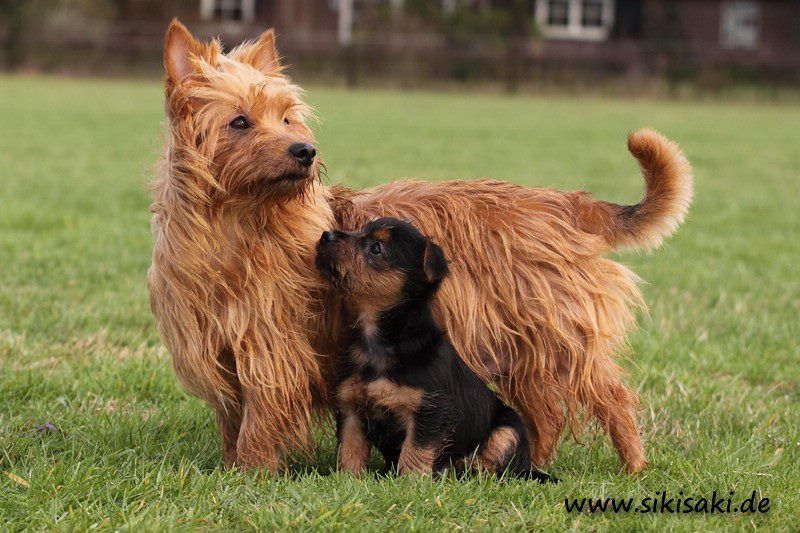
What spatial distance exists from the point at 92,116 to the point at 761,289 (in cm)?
1548

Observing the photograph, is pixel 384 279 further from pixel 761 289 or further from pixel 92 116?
pixel 92 116

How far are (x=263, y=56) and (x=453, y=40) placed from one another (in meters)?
31.1

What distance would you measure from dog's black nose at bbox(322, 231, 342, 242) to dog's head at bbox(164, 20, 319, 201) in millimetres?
226

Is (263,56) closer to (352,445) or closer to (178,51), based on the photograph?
(178,51)

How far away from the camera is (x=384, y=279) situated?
155 inches

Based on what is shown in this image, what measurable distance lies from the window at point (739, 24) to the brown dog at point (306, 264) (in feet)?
126

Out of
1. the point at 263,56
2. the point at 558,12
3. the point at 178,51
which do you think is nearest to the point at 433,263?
the point at 263,56

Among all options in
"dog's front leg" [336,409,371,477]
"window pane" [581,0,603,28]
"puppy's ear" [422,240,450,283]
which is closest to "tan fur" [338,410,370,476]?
"dog's front leg" [336,409,371,477]

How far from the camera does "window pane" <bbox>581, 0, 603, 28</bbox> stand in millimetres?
39062

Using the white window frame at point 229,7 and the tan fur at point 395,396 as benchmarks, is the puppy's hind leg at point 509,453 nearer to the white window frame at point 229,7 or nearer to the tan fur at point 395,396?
the tan fur at point 395,396

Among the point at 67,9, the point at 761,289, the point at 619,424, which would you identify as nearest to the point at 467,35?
the point at 67,9

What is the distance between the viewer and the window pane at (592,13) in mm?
39062

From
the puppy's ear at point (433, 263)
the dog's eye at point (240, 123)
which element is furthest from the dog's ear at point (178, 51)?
the puppy's ear at point (433, 263)

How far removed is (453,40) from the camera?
34.2 m
